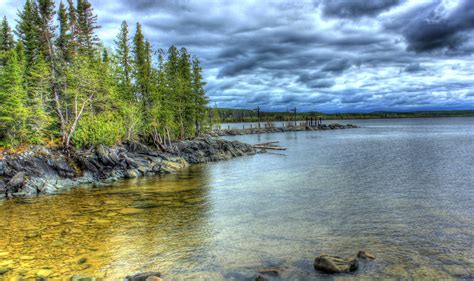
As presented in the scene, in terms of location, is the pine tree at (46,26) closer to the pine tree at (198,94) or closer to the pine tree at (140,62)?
the pine tree at (140,62)

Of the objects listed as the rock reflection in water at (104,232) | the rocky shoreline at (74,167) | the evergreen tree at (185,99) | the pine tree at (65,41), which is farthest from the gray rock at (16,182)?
the evergreen tree at (185,99)

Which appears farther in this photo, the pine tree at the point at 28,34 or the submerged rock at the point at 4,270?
the pine tree at the point at 28,34

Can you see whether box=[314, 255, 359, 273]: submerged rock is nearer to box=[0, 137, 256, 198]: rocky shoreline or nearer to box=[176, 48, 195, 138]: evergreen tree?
box=[0, 137, 256, 198]: rocky shoreline

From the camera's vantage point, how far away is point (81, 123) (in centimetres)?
3506

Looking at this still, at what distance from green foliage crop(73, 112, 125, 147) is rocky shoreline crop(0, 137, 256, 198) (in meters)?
1.24

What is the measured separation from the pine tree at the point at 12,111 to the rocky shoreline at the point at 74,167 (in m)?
2.24

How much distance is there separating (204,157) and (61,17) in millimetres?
30896

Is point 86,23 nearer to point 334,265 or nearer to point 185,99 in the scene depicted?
point 185,99

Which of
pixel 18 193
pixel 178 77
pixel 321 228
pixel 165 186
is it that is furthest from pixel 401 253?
pixel 178 77

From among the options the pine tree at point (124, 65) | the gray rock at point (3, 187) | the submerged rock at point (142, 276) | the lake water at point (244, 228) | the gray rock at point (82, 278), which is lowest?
the lake water at point (244, 228)

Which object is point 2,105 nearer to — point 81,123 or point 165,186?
point 81,123

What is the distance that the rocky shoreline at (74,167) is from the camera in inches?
1002

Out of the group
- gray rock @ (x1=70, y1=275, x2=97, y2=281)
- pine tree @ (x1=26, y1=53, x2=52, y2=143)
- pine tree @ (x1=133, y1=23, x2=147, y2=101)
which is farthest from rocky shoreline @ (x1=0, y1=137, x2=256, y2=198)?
gray rock @ (x1=70, y1=275, x2=97, y2=281)

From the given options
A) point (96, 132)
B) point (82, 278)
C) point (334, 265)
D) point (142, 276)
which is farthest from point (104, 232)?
point (96, 132)
